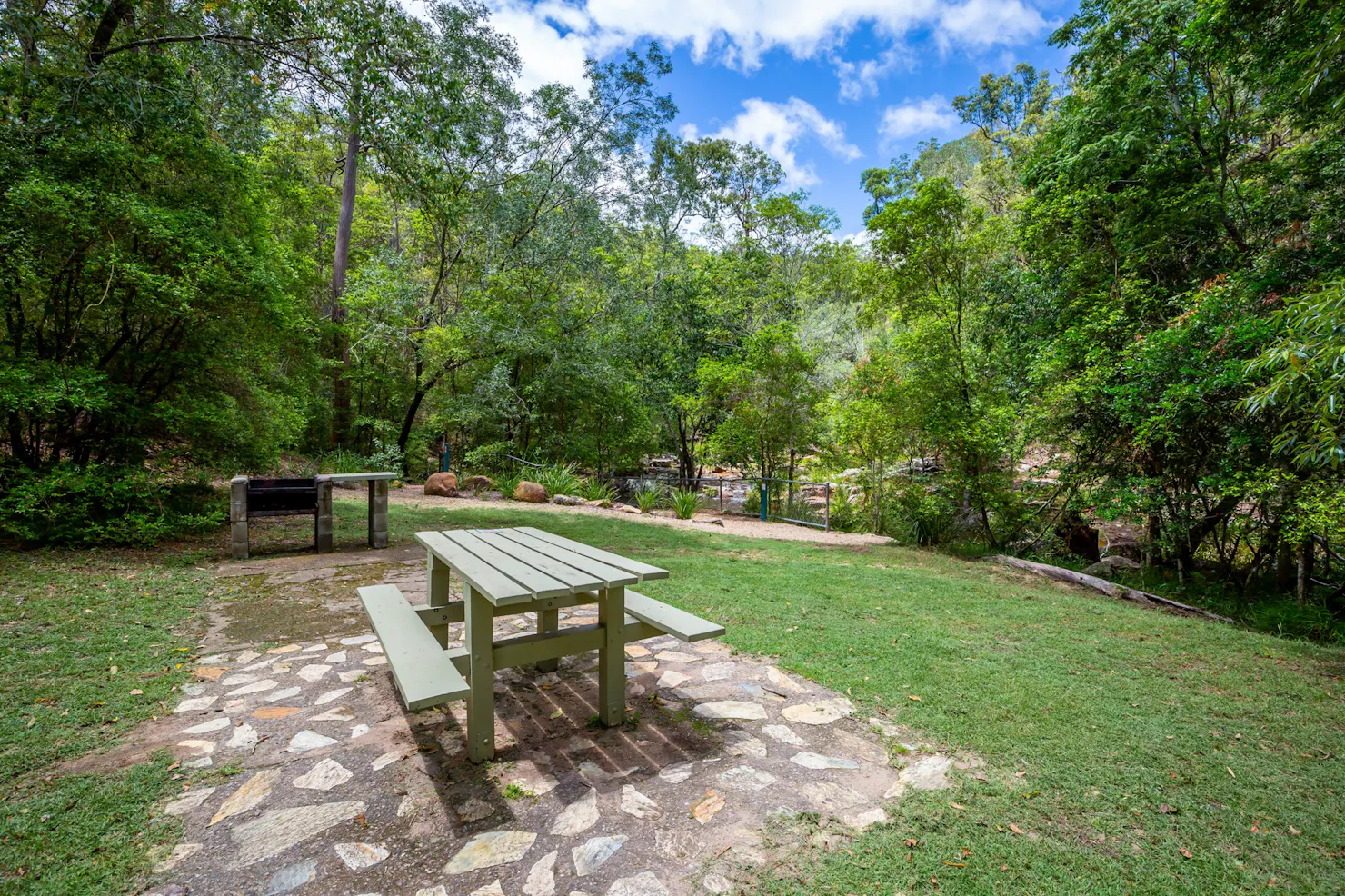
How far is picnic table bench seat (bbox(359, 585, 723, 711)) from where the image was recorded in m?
1.95

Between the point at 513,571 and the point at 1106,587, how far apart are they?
657 centimetres

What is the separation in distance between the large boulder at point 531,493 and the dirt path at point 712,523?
0.79 feet

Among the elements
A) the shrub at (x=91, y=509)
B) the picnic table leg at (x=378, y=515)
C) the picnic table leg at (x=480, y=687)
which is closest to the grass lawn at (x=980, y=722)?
the shrub at (x=91, y=509)

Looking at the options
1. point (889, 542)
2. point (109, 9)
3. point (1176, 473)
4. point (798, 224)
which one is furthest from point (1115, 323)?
point (798, 224)

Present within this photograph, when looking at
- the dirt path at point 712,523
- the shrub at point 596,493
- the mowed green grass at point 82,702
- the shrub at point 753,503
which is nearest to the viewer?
the mowed green grass at point 82,702

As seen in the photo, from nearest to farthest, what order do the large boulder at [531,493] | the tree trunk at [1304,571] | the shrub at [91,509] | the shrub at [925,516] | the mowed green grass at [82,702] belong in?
the mowed green grass at [82,702], the shrub at [91,509], the tree trunk at [1304,571], the shrub at [925,516], the large boulder at [531,493]

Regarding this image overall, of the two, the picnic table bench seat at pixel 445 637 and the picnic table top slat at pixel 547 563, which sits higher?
the picnic table top slat at pixel 547 563

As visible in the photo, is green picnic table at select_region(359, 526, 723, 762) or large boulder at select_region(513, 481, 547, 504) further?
large boulder at select_region(513, 481, 547, 504)

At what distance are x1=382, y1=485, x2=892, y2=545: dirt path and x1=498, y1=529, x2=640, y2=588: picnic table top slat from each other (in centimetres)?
548

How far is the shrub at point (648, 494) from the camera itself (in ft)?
36.1

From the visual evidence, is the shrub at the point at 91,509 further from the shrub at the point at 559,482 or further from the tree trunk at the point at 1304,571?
the tree trunk at the point at 1304,571

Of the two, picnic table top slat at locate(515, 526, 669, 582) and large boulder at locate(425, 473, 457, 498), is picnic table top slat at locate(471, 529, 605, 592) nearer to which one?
picnic table top slat at locate(515, 526, 669, 582)

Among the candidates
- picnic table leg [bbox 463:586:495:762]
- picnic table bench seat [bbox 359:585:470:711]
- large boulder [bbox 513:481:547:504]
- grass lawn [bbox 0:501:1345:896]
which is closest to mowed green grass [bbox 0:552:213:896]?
grass lawn [bbox 0:501:1345:896]

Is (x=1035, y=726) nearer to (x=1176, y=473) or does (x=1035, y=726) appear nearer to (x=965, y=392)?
(x=1176, y=473)
